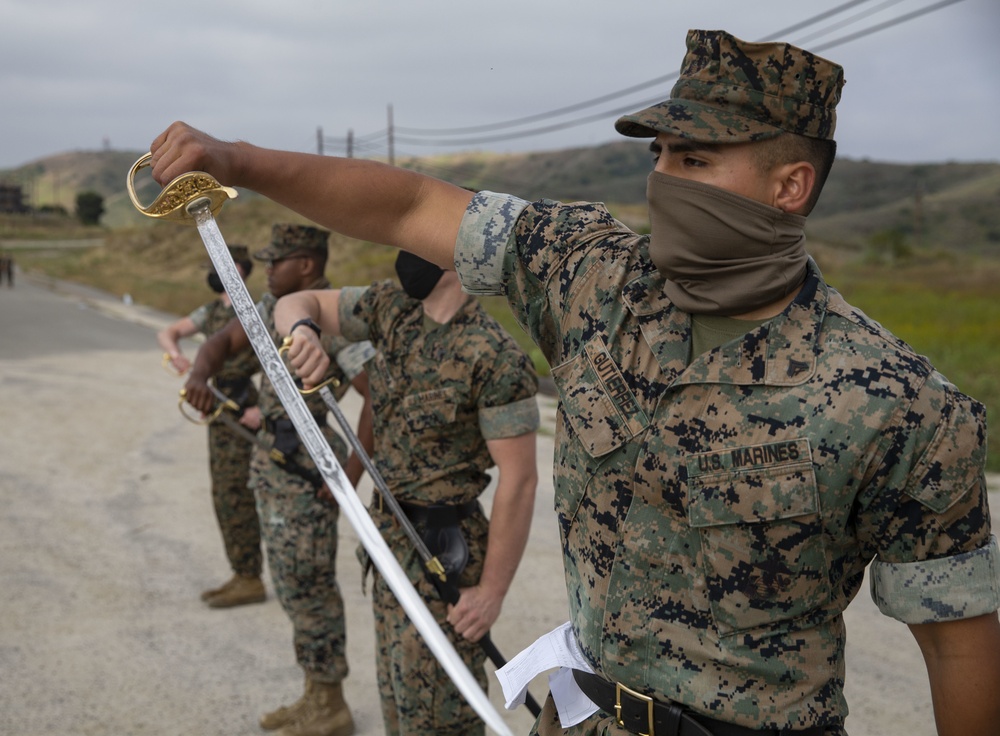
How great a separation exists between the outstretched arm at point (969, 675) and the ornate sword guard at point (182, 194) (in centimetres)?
151

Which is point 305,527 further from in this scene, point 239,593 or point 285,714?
point 239,593

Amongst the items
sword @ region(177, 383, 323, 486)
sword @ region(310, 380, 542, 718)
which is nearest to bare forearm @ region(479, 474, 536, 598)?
sword @ region(310, 380, 542, 718)

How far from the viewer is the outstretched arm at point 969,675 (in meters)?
1.59

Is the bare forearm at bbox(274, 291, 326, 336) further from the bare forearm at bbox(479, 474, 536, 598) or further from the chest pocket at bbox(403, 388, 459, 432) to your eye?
the bare forearm at bbox(479, 474, 536, 598)

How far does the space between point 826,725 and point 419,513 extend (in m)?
1.82

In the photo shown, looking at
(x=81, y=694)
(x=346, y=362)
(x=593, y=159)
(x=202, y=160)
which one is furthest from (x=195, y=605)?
(x=593, y=159)

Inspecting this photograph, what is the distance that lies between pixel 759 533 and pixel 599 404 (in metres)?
0.37

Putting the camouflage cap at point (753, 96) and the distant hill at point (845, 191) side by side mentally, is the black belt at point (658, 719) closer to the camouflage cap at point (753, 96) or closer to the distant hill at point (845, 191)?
the camouflage cap at point (753, 96)

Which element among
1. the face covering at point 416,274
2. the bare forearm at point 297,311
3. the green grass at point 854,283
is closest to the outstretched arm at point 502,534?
the face covering at point 416,274

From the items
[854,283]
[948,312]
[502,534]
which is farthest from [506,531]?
[854,283]

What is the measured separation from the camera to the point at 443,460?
3293 millimetres

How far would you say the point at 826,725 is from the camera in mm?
1746

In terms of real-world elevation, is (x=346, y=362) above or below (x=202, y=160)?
below

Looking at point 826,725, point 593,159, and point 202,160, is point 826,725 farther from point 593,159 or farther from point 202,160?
point 593,159
